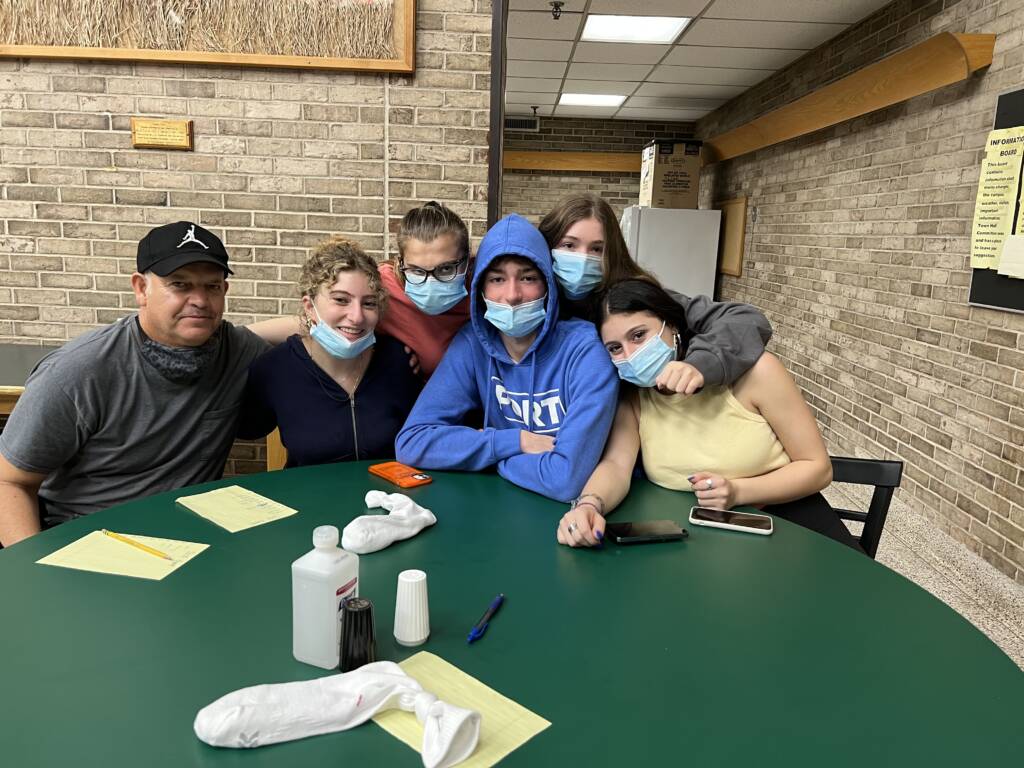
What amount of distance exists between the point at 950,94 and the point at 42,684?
4862 mm

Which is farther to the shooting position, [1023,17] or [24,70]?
[1023,17]

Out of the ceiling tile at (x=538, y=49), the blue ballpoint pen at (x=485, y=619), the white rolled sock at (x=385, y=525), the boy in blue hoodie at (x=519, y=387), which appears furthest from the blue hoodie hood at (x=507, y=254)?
the ceiling tile at (x=538, y=49)

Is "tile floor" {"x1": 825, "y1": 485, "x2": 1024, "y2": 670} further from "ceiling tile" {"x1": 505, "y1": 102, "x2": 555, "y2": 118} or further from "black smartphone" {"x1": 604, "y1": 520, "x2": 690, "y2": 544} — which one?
"ceiling tile" {"x1": 505, "y1": 102, "x2": 555, "y2": 118}

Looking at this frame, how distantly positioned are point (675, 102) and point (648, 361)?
757cm

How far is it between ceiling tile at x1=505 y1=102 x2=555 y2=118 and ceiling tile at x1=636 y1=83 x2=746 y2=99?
1.49 metres

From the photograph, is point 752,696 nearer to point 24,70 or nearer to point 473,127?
point 473,127

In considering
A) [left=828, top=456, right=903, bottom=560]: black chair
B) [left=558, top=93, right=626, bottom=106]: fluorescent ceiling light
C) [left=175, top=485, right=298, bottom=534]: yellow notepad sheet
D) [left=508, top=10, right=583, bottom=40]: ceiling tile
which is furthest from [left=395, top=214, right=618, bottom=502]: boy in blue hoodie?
[left=558, top=93, right=626, bottom=106]: fluorescent ceiling light

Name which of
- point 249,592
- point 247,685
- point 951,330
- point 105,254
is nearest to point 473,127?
point 105,254

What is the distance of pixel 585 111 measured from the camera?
30.7ft

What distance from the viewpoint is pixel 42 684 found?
A: 3.14ft

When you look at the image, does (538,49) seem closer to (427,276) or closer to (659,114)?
(659,114)

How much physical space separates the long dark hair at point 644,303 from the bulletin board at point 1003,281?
244 cm

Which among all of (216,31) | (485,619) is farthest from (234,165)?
(485,619)

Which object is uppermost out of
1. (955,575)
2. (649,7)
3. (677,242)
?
(649,7)
